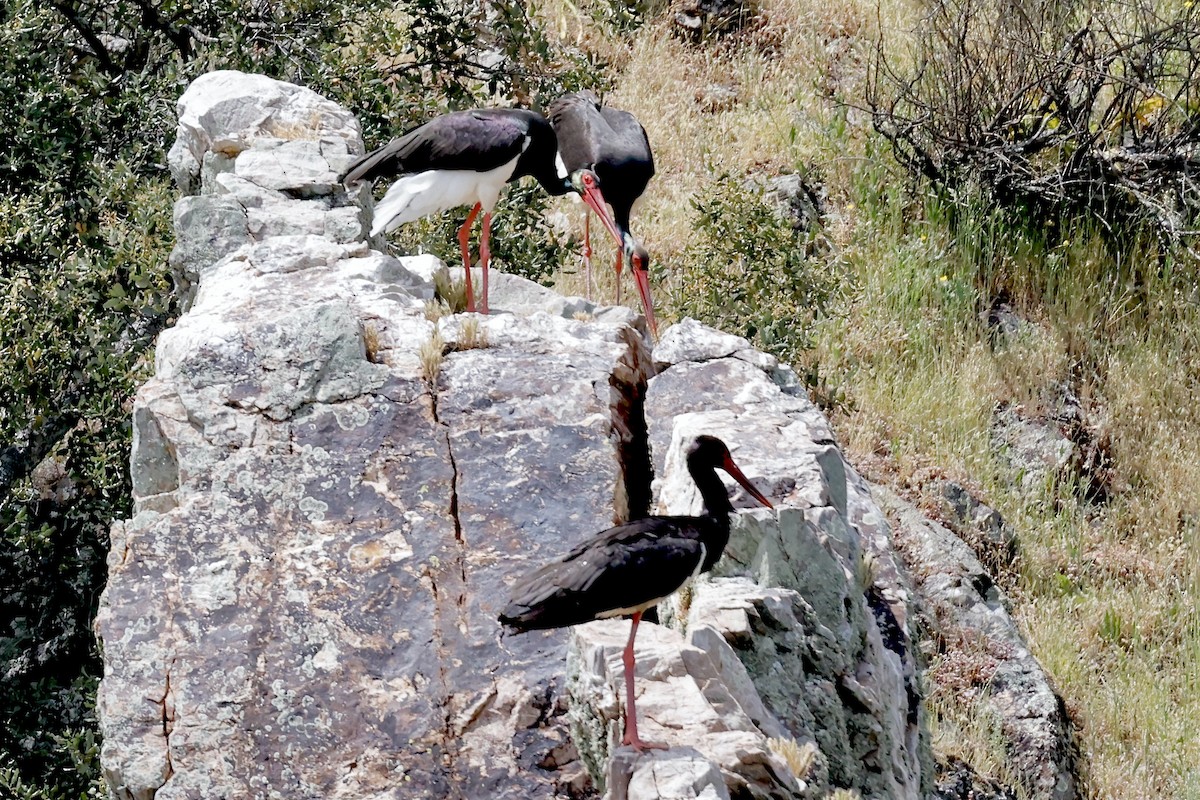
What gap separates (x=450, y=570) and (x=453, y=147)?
2724 millimetres

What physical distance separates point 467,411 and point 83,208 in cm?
343

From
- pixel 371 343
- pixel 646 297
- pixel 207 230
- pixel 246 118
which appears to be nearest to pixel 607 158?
pixel 646 297

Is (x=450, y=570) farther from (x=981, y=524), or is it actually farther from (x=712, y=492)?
(x=981, y=524)

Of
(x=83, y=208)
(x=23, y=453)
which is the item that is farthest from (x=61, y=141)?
(x=23, y=453)

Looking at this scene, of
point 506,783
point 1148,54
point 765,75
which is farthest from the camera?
point 765,75

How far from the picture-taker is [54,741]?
728 centimetres

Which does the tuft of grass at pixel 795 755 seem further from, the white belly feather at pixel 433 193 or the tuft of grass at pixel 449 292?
the white belly feather at pixel 433 193

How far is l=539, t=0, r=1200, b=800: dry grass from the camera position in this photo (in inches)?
383

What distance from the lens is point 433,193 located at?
7.42 m

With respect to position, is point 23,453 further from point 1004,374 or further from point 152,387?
point 1004,374

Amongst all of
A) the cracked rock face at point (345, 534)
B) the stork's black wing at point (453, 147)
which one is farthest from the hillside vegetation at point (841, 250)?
the cracked rock face at point (345, 534)

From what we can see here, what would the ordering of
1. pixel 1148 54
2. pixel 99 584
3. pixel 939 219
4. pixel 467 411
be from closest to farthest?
pixel 467 411, pixel 99 584, pixel 1148 54, pixel 939 219

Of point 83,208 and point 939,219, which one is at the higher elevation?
point 83,208

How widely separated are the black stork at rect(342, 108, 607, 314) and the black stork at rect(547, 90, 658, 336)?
1.00 meters
